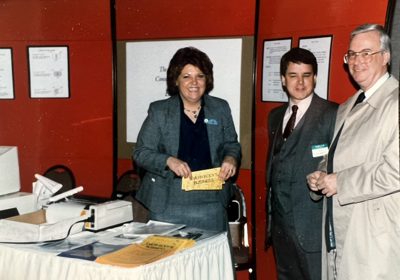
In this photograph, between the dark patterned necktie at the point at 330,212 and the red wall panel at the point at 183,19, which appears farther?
the red wall panel at the point at 183,19

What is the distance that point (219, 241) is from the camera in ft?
8.39

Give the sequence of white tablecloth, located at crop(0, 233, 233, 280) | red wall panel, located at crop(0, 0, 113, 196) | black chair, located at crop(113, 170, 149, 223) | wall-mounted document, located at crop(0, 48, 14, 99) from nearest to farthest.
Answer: white tablecloth, located at crop(0, 233, 233, 280) < black chair, located at crop(113, 170, 149, 223) < red wall panel, located at crop(0, 0, 113, 196) < wall-mounted document, located at crop(0, 48, 14, 99)

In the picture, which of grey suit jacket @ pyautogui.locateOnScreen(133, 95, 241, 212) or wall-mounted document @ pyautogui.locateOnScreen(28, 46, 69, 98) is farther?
wall-mounted document @ pyautogui.locateOnScreen(28, 46, 69, 98)

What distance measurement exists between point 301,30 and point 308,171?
46.2 inches

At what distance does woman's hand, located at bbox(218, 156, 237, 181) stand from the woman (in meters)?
0.02

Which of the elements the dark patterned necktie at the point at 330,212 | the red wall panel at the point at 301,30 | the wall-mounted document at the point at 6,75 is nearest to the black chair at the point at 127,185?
the red wall panel at the point at 301,30

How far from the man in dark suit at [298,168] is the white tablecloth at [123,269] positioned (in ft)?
1.49

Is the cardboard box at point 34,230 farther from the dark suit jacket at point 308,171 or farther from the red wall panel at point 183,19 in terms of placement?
the red wall panel at point 183,19

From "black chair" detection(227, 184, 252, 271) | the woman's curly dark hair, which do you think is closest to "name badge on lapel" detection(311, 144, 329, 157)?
the woman's curly dark hair

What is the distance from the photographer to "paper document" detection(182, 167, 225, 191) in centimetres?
267

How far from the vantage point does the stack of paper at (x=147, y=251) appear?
7.18ft

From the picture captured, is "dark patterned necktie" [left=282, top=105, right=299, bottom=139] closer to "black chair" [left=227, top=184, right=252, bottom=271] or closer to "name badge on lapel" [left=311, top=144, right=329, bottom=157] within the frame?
"name badge on lapel" [left=311, top=144, right=329, bottom=157]

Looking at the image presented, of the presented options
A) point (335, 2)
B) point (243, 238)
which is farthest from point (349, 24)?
point (243, 238)

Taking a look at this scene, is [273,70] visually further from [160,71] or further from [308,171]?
[308,171]
